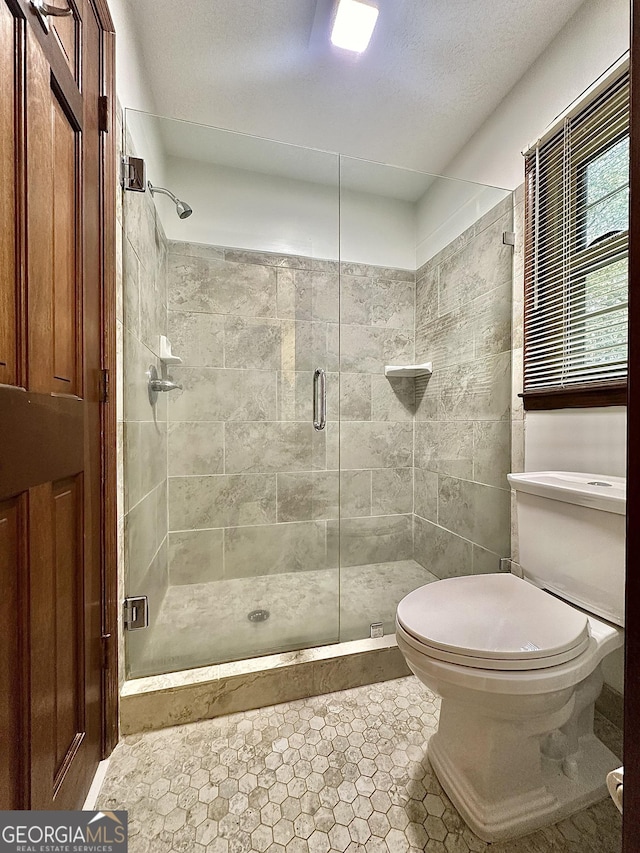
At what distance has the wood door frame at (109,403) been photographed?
1050mm

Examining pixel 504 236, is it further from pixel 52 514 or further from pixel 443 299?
pixel 52 514

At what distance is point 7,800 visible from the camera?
0.61 metres

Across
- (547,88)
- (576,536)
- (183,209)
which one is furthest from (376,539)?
(547,88)

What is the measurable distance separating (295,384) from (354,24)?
1325 mm

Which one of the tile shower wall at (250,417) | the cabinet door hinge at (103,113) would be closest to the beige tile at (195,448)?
the tile shower wall at (250,417)

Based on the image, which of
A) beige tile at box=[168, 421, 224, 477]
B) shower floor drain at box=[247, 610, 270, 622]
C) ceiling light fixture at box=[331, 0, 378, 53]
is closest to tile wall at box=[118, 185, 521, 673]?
beige tile at box=[168, 421, 224, 477]

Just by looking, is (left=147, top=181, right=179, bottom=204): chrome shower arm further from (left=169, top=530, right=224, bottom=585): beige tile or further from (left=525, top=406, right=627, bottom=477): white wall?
(left=525, top=406, right=627, bottom=477): white wall

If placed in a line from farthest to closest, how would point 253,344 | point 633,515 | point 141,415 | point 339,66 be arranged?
point 253,344, point 339,66, point 141,415, point 633,515

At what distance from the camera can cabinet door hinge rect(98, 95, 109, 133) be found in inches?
40.4

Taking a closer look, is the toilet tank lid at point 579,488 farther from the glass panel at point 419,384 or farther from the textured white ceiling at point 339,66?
the textured white ceiling at point 339,66

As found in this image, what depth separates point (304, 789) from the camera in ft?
3.16

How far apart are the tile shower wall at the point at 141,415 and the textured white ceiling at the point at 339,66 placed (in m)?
0.55

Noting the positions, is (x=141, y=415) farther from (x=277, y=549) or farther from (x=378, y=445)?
(x=378, y=445)

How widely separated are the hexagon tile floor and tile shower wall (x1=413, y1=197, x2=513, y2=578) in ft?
2.56
